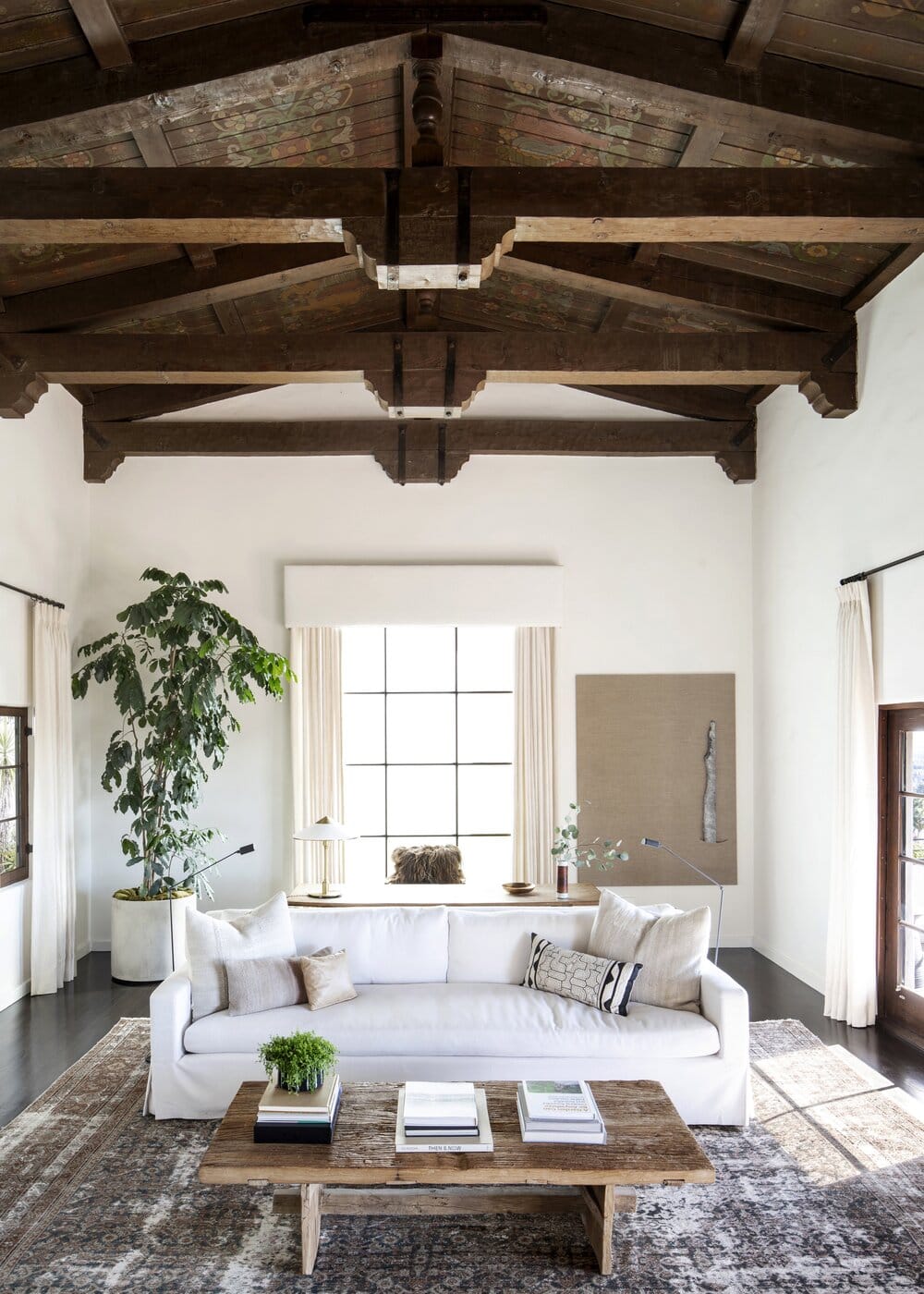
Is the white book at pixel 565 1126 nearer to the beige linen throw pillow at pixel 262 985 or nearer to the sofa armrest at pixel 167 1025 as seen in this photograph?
the beige linen throw pillow at pixel 262 985

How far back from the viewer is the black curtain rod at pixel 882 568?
554 cm

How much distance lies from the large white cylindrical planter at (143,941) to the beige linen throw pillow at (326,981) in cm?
261

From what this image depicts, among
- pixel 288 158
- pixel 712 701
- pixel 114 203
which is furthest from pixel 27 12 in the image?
pixel 712 701

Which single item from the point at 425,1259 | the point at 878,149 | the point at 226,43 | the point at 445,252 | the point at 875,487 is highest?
the point at 226,43

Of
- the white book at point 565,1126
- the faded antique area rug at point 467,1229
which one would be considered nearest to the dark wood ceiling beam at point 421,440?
the faded antique area rug at point 467,1229

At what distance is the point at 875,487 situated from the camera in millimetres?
6059

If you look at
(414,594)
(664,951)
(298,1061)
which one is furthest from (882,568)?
(298,1061)

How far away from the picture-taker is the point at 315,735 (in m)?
8.25

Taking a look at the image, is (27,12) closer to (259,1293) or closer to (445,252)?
(445,252)

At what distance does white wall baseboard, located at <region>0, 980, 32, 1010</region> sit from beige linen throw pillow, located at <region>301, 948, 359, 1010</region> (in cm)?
272

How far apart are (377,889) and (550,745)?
208cm

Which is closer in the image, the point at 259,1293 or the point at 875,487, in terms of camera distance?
the point at 259,1293

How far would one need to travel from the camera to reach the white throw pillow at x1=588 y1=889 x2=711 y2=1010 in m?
4.75

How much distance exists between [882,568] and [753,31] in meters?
2.86
